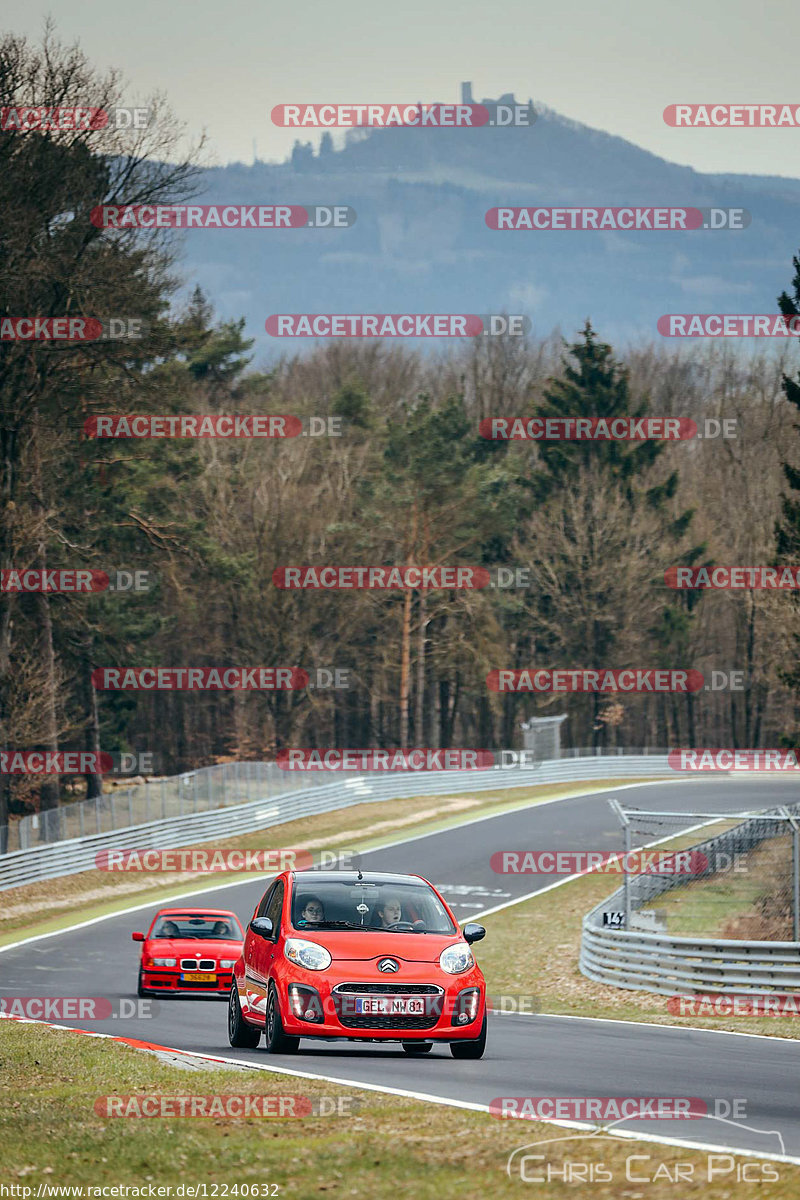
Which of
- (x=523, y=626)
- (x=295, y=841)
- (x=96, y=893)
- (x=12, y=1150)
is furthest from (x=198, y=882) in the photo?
(x=523, y=626)

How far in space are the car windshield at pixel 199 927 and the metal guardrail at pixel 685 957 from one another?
5.37 m

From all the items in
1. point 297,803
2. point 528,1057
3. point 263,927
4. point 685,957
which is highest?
point 263,927

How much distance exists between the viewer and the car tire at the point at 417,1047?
1217 centimetres

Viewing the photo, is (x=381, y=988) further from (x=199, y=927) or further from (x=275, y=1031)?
(x=199, y=927)

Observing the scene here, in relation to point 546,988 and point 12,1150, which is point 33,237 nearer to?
point 546,988

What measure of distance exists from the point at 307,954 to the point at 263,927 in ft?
2.42

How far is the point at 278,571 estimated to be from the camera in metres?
64.0

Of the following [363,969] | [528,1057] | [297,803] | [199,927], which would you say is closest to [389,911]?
[363,969]

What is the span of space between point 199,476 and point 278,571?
210 inches

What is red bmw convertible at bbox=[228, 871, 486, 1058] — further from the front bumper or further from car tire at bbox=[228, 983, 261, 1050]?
car tire at bbox=[228, 983, 261, 1050]

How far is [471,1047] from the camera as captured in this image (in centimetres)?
1246

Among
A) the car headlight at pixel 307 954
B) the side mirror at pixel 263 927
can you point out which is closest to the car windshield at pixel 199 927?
the side mirror at pixel 263 927

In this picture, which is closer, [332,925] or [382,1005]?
[382,1005]

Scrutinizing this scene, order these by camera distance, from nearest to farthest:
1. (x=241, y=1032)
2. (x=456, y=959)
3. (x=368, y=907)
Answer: (x=456, y=959), (x=368, y=907), (x=241, y=1032)
